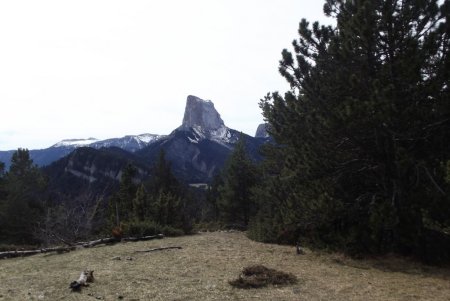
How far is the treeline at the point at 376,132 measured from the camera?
41.4 ft

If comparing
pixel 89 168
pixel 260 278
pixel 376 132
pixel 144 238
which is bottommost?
pixel 144 238

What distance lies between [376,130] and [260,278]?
231 inches

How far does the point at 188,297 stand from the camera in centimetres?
947

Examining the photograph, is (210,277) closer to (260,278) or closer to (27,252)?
(260,278)

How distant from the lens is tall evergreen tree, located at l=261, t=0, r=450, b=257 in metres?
12.6

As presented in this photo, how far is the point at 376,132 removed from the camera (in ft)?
44.3

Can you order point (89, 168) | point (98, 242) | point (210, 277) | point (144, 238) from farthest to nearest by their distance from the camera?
point (89, 168) → point (144, 238) → point (98, 242) → point (210, 277)

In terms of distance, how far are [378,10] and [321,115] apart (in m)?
3.63

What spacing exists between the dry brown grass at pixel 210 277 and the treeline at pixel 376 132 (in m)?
1.25

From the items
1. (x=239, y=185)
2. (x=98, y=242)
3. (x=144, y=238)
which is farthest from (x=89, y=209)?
(x=239, y=185)

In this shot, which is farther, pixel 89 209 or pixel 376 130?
pixel 89 209

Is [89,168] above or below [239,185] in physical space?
above

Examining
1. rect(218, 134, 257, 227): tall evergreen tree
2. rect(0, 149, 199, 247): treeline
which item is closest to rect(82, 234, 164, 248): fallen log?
rect(0, 149, 199, 247): treeline

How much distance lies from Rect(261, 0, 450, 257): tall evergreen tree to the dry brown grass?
136 centimetres
